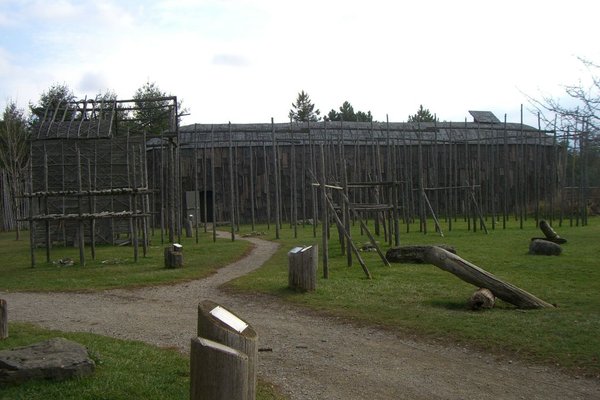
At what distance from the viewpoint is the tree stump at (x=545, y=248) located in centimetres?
1612

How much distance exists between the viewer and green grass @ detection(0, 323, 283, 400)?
572 centimetres

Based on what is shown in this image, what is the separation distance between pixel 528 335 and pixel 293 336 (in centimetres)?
322

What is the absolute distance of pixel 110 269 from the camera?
1650cm

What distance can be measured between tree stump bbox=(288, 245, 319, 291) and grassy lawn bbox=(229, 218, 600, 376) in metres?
0.29

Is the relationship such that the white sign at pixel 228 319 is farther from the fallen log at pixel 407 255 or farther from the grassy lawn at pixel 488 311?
the fallen log at pixel 407 255

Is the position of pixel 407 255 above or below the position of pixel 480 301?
above

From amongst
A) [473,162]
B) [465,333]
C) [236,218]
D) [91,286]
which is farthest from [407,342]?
[473,162]

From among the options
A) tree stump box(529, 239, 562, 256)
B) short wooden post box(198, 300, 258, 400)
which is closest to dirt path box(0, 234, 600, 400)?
short wooden post box(198, 300, 258, 400)

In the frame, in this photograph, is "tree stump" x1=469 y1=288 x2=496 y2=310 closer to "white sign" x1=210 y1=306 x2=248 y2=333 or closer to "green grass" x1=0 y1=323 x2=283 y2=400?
"green grass" x1=0 y1=323 x2=283 y2=400

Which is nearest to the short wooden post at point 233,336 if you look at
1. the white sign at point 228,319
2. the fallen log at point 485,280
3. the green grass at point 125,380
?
the white sign at point 228,319

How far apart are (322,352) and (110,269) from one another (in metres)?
10.3

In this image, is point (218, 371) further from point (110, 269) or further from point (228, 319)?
point (110, 269)

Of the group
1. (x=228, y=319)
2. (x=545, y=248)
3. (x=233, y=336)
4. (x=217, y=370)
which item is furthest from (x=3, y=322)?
(x=545, y=248)

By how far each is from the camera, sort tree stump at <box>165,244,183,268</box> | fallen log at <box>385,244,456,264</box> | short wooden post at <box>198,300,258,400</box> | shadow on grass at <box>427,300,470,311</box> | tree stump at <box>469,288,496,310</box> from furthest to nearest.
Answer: tree stump at <box>165,244,183,268</box> < fallen log at <box>385,244,456,264</box> < shadow on grass at <box>427,300,470,311</box> < tree stump at <box>469,288,496,310</box> < short wooden post at <box>198,300,258,400</box>
